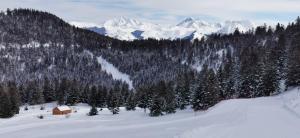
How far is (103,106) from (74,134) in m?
66.8

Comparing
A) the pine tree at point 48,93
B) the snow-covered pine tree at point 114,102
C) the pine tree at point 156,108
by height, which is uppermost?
the pine tree at point 156,108

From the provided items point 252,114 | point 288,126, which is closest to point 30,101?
point 252,114

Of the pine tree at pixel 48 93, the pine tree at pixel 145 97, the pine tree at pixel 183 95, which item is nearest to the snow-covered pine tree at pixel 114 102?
the pine tree at pixel 145 97

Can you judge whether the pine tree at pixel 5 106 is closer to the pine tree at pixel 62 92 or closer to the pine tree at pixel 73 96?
the pine tree at pixel 73 96

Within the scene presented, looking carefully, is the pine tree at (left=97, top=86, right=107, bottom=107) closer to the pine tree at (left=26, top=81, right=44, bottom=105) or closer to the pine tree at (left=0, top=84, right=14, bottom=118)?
the pine tree at (left=26, top=81, right=44, bottom=105)

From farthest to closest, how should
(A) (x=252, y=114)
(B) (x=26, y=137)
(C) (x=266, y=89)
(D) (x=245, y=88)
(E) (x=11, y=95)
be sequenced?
1. (E) (x=11, y=95)
2. (D) (x=245, y=88)
3. (C) (x=266, y=89)
4. (B) (x=26, y=137)
5. (A) (x=252, y=114)

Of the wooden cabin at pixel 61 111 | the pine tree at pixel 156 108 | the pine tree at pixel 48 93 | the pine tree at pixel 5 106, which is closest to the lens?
the pine tree at pixel 156 108

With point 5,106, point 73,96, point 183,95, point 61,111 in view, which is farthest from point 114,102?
point 5,106

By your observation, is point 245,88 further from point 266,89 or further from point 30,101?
point 30,101

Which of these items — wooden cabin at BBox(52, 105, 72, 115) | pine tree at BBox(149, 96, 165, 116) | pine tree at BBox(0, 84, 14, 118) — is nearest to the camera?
pine tree at BBox(149, 96, 165, 116)

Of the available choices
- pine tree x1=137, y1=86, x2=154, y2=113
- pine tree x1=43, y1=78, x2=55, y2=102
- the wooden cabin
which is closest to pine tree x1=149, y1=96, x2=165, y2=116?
pine tree x1=137, y1=86, x2=154, y2=113

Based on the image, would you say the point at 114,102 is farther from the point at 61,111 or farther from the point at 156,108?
the point at 156,108

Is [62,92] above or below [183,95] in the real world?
below

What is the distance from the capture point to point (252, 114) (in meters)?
54.7
